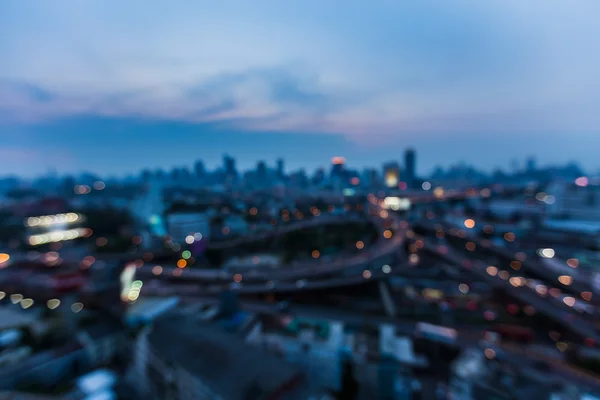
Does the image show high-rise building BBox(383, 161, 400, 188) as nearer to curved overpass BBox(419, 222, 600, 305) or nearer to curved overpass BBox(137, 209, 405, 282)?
curved overpass BBox(419, 222, 600, 305)

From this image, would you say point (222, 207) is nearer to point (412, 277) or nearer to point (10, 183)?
point (412, 277)

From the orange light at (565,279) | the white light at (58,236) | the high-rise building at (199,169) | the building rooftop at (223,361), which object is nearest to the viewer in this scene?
the building rooftop at (223,361)

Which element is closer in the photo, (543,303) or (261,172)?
(543,303)

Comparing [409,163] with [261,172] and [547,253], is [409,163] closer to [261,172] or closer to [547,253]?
[261,172]

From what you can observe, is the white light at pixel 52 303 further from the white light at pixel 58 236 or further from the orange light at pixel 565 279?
the orange light at pixel 565 279

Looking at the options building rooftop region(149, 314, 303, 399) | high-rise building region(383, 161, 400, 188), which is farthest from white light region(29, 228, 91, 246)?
high-rise building region(383, 161, 400, 188)

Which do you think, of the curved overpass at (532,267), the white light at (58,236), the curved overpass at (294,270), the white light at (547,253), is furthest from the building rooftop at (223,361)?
the white light at (58,236)

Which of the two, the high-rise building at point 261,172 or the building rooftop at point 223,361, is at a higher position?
the building rooftop at point 223,361

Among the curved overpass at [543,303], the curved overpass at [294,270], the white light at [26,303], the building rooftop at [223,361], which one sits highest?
the building rooftop at [223,361]

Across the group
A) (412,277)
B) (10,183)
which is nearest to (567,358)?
(412,277)

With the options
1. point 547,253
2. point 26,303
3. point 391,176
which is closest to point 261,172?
point 391,176
